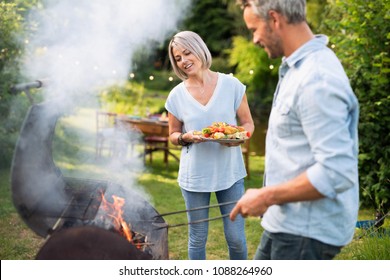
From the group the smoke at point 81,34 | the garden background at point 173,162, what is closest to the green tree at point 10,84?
the garden background at point 173,162

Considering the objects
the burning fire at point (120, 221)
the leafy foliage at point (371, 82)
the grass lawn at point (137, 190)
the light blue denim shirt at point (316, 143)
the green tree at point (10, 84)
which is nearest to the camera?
Answer: the light blue denim shirt at point (316, 143)

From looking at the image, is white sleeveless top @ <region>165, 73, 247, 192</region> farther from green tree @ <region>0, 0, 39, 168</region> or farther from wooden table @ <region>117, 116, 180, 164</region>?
wooden table @ <region>117, 116, 180, 164</region>

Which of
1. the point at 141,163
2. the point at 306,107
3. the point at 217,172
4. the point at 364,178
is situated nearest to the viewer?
the point at 306,107

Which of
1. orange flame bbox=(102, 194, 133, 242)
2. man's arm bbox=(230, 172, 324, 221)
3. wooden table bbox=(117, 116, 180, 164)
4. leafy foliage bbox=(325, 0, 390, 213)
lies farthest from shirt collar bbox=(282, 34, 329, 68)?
wooden table bbox=(117, 116, 180, 164)

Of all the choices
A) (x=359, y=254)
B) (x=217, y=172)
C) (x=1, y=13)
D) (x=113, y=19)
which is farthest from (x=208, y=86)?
(x=113, y=19)

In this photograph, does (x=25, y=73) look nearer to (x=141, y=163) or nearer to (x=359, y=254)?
(x=141, y=163)

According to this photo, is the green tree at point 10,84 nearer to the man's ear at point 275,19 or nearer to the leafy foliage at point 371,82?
the leafy foliage at point 371,82

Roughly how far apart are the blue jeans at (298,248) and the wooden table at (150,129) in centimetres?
592

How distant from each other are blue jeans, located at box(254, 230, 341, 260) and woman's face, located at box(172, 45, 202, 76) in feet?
4.51

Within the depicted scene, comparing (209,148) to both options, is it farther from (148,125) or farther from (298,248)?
(148,125)

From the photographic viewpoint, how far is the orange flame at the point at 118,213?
2.72 meters
